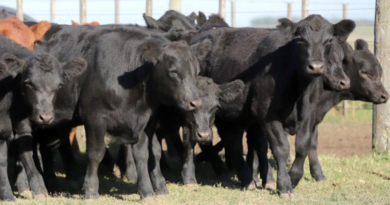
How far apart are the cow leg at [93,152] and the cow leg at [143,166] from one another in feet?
1.33

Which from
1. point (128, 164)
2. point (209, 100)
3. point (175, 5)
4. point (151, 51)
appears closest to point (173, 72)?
point (151, 51)

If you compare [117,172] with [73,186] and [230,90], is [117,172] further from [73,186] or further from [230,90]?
[230,90]

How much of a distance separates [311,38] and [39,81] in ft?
9.91

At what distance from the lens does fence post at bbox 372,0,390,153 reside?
1112 cm

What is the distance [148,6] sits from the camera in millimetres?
12883

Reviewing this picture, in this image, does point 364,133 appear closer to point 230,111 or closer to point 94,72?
point 230,111

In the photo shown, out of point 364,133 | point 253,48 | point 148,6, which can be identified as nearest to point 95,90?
point 253,48

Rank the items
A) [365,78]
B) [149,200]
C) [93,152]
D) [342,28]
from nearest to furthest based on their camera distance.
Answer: [149,200], [93,152], [342,28], [365,78]

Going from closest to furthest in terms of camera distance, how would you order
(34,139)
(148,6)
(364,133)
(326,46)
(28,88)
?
(28,88) → (326,46) → (34,139) → (148,6) → (364,133)

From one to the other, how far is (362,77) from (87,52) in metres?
4.02

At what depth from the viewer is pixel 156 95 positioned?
25.8ft

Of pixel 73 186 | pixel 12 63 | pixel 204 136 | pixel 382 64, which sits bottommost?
pixel 73 186

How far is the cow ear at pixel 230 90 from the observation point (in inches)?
334

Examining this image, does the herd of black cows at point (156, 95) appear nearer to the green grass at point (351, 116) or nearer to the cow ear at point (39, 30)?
the cow ear at point (39, 30)
